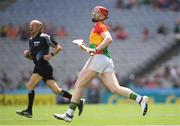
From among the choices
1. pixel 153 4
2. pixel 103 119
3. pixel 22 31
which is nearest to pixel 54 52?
pixel 103 119

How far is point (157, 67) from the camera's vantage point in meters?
40.9

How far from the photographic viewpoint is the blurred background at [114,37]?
39.1 m

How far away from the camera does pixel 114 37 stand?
41.9 m

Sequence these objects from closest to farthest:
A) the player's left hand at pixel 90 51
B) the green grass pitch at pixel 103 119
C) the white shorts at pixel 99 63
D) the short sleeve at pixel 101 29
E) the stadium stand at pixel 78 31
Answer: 1. the player's left hand at pixel 90 51
2. the short sleeve at pixel 101 29
3. the white shorts at pixel 99 63
4. the green grass pitch at pixel 103 119
5. the stadium stand at pixel 78 31

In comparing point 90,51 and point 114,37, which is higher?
point 90,51

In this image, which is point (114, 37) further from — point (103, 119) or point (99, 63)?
point (99, 63)

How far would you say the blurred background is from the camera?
3906cm

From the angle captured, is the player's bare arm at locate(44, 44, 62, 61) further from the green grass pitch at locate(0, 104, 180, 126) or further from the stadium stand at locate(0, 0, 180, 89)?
the stadium stand at locate(0, 0, 180, 89)

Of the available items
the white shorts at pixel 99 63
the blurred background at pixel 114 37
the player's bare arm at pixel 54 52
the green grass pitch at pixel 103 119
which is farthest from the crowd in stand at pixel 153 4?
the white shorts at pixel 99 63

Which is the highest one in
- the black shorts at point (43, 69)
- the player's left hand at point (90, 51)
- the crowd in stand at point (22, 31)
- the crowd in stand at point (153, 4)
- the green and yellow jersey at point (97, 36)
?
the crowd in stand at point (153, 4)

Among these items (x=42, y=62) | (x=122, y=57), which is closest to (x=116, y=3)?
(x=122, y=57)

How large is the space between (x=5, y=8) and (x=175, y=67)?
426 inches

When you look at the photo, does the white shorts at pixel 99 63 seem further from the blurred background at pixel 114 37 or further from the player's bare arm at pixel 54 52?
the blurred background at pixel 114 37

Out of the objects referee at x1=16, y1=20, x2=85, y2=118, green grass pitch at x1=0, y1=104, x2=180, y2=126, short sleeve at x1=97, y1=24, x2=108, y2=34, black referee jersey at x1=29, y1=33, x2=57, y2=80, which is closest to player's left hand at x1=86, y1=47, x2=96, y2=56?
short sleeve at x1=97, y1=24, x2=108, y2=34
